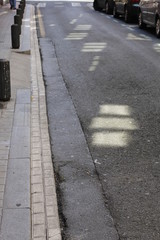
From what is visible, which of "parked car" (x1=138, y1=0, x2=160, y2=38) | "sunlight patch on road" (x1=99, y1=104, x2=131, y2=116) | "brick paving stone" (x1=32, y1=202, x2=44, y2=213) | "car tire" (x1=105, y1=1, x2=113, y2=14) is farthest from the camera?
"car tire" (x1=105, y1=1, x2=113, y2=14)

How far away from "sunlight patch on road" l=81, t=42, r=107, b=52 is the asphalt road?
579 mm

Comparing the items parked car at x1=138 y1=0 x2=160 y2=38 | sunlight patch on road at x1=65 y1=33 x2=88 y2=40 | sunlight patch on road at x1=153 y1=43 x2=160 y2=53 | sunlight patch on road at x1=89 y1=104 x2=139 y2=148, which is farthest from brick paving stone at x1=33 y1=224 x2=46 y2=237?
parked car at x1=138 y1=0 x2=160 y2=38

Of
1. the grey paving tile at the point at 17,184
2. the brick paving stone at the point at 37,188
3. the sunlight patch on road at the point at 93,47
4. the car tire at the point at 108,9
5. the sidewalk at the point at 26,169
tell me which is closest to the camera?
the sidewalk at the point at 26,169

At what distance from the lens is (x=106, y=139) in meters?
6.51

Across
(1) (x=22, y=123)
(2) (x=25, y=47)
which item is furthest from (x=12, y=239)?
(2) (x=25, y=47)

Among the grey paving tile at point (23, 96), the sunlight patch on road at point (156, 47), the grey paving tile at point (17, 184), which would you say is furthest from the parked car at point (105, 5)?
the grey paving tile at point (17, 184)

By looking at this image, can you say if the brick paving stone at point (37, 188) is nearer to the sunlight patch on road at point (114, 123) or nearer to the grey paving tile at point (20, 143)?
the grey paving tile at point (20, 143)

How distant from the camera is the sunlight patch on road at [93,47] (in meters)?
14.8

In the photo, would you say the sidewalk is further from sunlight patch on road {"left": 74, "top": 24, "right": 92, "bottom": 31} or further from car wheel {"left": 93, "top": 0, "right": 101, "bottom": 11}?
car wheel {"left": 93, "top": 0, "right": 101, "bottom": 11}

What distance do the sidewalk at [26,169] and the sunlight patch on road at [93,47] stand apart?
5253 millimetres

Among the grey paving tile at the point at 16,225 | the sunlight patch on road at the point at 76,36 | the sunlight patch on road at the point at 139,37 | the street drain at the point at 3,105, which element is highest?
the grey paving tile at the point at 16,225

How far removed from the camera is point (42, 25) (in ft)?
72.7

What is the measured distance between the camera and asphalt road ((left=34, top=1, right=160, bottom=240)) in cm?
437

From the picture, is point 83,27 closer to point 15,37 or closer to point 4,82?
point 15,37
